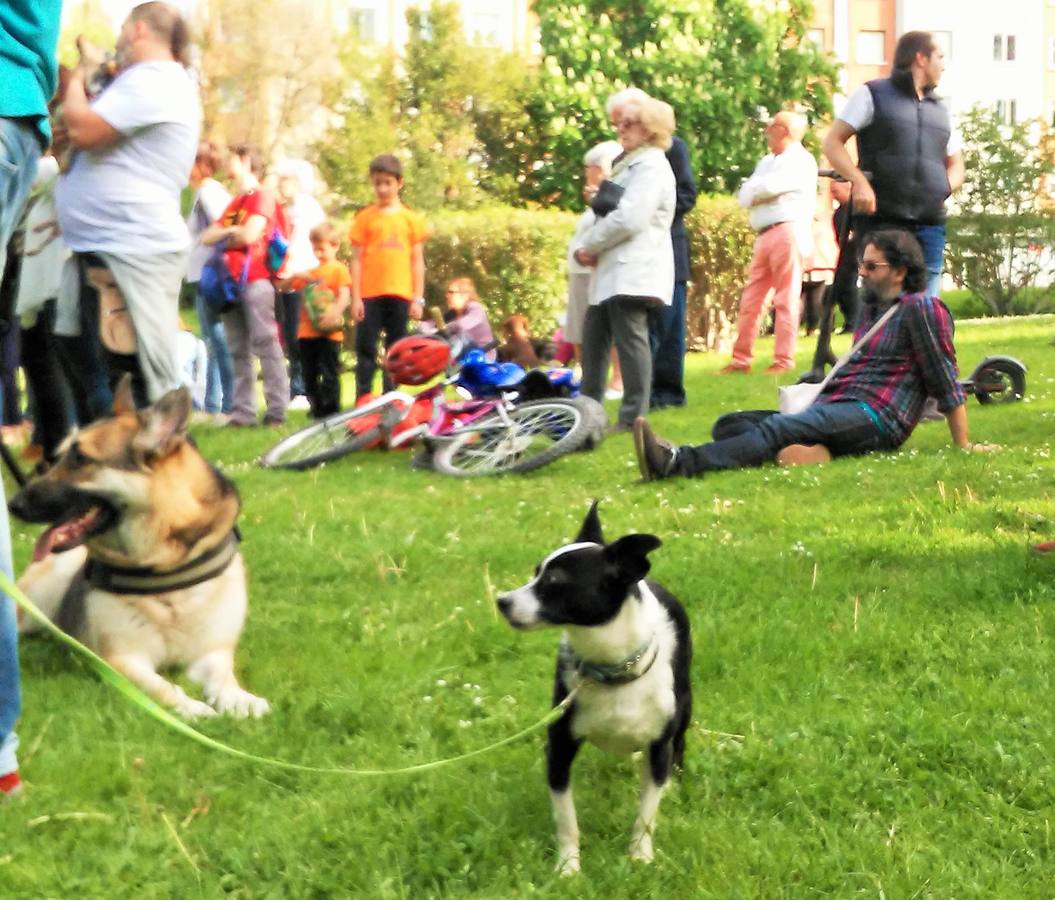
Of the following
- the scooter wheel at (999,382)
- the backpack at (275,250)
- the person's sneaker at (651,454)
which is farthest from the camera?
the backpack at (275,250)

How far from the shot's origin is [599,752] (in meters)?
3.64

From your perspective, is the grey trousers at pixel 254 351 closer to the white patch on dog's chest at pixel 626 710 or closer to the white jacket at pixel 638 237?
the white jacket at pixel 638 237

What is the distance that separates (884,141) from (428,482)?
360 centimetres

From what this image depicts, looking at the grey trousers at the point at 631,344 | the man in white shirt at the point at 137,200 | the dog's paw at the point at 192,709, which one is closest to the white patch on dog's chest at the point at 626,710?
the dog's paw at the point at 192,709

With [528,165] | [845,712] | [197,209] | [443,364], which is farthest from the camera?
[528,165]

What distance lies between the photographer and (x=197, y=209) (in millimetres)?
11680

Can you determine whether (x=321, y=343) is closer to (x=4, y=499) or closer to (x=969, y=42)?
(x=4, y=499)

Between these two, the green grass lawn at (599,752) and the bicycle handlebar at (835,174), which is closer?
the green grass lawn at (599,752)

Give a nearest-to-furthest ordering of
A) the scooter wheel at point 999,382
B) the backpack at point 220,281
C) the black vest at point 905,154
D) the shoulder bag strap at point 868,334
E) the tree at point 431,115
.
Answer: the shoulder bag strap at point 868,334
the black vest at point 905,154
the scooter wheel at point 999,382
the backpack at point 220,281
the tree at point 431,115

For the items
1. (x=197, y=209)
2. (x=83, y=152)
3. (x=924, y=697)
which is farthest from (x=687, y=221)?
(x=924, y=697)

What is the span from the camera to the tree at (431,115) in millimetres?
41094

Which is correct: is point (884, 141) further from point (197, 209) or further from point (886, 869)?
point (886, 869)

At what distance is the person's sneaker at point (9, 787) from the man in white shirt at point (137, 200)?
288 centimetres

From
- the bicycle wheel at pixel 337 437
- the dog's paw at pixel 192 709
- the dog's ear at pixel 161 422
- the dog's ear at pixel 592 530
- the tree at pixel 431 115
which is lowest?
the bicycle wheel at pixel 337 437
